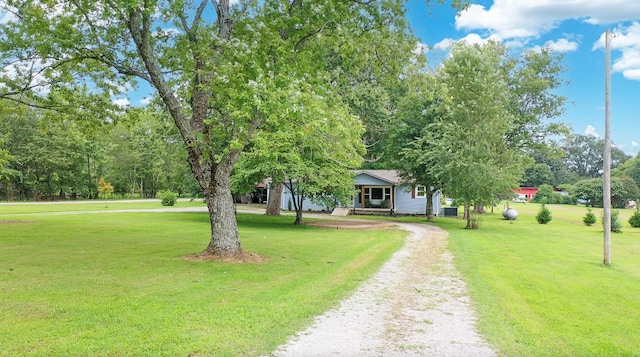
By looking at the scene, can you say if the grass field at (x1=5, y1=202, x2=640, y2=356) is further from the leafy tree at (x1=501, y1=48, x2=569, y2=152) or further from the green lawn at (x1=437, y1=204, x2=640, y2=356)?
the leafy tree at (x1=501, y1=48, x2=569, y2=152)

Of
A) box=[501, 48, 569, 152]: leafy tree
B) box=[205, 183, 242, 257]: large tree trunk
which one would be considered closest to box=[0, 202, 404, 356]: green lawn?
box=[205, 183, 242, 257]: large tree trunk

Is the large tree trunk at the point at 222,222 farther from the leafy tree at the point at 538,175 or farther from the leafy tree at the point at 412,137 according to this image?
the leafy tree at the point at 538,175

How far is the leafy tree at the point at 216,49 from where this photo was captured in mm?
9359

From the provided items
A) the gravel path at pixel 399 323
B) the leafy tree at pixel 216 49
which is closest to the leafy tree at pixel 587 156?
the leafy tree at pixel 216 49

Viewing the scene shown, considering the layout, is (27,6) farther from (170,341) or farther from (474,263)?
(474,263)

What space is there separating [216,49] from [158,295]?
6.05 metres

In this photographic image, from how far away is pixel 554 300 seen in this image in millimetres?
7473

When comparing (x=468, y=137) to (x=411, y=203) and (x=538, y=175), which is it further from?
(x=538, y=175)

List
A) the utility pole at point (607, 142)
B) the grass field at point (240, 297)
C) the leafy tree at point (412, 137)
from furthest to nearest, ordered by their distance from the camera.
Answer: the leafy tree at point (412, 137), the utility pole at point (607, 142), the grass field at point (240, 297)

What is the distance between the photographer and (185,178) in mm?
26703

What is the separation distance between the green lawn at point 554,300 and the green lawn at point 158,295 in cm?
242

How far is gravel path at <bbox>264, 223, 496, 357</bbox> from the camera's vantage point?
187 inches

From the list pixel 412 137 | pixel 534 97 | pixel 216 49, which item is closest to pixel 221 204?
pixel 216 49

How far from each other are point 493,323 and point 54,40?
10860 millimetres
